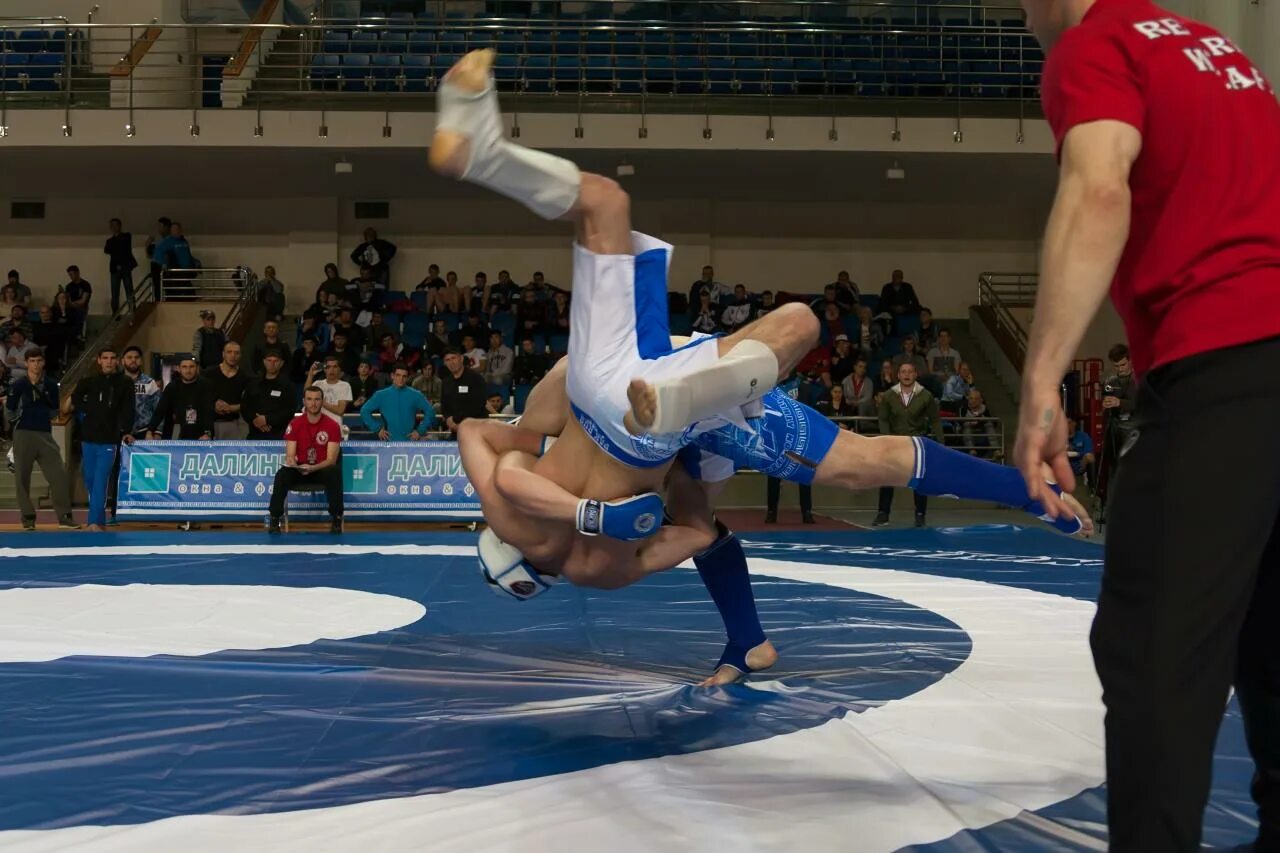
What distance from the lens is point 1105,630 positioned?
150cm

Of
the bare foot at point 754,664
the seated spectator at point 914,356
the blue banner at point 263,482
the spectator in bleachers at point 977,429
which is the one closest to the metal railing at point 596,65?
the seated spectator at point 914,356

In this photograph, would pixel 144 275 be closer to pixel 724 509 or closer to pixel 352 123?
pixel 352 123

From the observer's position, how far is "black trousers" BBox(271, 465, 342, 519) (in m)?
8.95

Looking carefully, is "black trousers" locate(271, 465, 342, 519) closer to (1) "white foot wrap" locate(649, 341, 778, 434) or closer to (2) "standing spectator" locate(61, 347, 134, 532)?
(2) "standing spectator" locate(61, 347, 134, 532)

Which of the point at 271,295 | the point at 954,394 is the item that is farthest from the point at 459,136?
the point at 271,295

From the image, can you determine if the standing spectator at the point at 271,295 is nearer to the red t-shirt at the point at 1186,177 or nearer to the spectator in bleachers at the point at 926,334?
the spectator in bleachers at the point at 926,334

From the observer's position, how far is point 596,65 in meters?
14.9

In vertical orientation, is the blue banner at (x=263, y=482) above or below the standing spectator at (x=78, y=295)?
below

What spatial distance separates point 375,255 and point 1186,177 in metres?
15.2

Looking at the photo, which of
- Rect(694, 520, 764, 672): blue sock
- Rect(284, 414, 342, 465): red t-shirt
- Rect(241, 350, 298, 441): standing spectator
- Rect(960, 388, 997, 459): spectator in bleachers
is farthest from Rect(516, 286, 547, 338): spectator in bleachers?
Rect(694, 520, 764, 672): blue sock

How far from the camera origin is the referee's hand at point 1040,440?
1501 mm

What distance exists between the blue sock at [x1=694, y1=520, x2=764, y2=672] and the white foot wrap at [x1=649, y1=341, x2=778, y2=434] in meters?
0.61

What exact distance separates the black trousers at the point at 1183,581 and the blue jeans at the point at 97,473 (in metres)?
8.88

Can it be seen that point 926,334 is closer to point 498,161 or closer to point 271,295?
point 271,295
